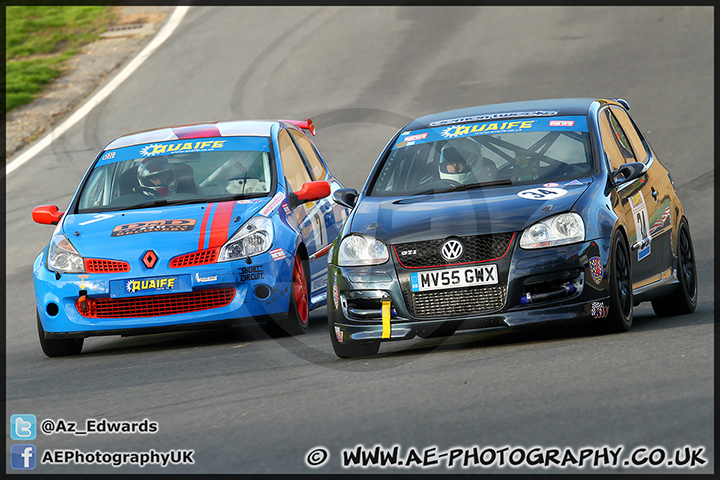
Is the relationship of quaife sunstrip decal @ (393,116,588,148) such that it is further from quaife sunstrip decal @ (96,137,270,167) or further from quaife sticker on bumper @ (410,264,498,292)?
quaife sunstrip decal @ (96,137,270,167)

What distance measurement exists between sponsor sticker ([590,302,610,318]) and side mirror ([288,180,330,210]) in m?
3.28

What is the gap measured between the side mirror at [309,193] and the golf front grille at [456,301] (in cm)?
273

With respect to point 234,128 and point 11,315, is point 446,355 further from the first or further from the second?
point 11,315

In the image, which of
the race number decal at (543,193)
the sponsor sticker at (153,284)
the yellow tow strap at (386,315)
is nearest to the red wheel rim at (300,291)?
the sponsor sticker at (153,284)

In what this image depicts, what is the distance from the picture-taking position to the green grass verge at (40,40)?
904 inches

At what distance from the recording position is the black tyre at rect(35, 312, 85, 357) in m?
9.45

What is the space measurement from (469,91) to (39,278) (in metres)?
12.0

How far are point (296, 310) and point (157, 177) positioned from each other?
6.47ft

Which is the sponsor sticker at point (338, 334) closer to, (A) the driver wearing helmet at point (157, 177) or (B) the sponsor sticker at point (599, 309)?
(B) the sponsor sticker at point (599, 309)

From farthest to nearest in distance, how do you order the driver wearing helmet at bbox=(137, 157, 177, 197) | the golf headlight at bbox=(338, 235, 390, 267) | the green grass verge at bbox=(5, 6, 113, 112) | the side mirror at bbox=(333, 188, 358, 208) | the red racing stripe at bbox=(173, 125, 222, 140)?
the green grass verge at bbox=(5, 6, 113, 112) → the red racing stripe at bbox=(173, 125, 222, 140) → the driver wearing helmet at bbox=(137, 157, 177, 197) → the side mirror at bbox=(333, 188, 358, 208) → the golf headlight at bbox=(338, 235, 390, 267)

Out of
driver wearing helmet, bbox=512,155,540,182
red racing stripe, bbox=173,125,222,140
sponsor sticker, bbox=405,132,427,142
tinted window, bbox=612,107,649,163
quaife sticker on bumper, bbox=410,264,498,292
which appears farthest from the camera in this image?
red racing stripe, bbox=173,125,222,140

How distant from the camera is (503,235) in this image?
24.6 ft
